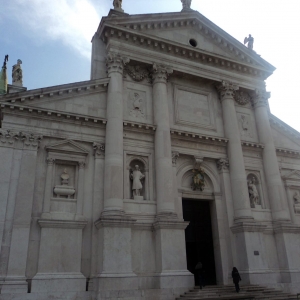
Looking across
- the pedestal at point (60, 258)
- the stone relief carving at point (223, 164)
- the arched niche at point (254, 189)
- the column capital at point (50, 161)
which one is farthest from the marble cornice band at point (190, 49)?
the pedestal at point (60, 258)

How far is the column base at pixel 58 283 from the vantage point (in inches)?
533

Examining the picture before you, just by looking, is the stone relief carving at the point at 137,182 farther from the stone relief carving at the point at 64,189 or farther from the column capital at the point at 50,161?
the column capital at the point at 50,161

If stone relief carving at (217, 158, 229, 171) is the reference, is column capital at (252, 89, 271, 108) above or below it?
above

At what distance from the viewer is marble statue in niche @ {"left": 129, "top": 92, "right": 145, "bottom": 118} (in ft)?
61.2

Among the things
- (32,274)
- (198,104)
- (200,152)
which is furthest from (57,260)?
(198,104)

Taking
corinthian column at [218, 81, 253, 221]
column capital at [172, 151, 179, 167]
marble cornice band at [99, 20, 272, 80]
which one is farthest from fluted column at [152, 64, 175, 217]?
corinthian column at [218, 81, 253, 221]

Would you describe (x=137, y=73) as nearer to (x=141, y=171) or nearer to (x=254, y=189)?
(x=141, y=171)

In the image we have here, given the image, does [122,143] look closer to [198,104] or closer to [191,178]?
[191,178]

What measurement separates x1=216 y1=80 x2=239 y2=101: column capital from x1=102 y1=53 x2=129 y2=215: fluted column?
21.3ft

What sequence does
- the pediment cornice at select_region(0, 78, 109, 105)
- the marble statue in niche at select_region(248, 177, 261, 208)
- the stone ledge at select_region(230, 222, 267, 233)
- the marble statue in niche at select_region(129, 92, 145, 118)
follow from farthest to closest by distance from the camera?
the marble statue in niche at select_region(248, 177, 261, 208) < the marble statue in niche at select_region(129, 92, 145, 118) < the stone ledge at select_region(230, 222, 267, 233) < the pediment cornice at select_region(0, 78, 109, 105)

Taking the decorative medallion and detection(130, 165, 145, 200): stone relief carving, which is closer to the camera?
detection(130, 165, 145, 200): stone relief carving

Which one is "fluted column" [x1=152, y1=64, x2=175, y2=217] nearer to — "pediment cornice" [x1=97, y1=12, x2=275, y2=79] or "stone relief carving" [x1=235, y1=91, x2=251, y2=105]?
"pediment cornice" [x1=97, y1=12, x2=275, y2=79]

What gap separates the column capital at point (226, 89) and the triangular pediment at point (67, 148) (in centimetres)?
980

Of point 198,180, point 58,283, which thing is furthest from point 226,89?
point 58,283
